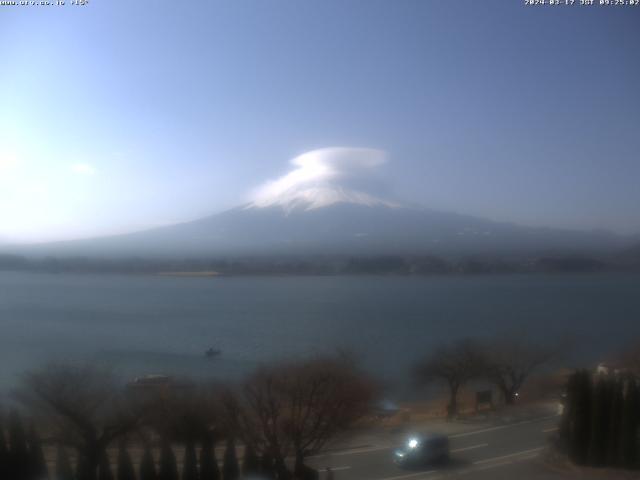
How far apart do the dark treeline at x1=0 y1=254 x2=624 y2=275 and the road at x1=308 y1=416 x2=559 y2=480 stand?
116cm

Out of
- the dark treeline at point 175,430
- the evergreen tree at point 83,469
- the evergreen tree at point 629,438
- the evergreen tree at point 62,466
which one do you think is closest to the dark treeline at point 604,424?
the evergreen tree at point 629,438

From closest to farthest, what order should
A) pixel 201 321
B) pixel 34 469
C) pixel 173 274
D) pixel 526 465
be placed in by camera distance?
pixel 34 469
pixel 526 465
pixel 201 321
pixel 173 274

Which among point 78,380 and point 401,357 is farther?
point 401,357

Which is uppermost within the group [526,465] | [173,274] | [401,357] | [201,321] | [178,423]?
[173,274]

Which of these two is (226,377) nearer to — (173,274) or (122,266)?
(173,274)

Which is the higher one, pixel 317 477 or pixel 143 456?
pixel 143 456

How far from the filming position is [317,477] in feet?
9.84

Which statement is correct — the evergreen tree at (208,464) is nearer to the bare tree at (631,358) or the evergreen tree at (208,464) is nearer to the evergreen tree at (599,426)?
the evergreen tree at (599,426)

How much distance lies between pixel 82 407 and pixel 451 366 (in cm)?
246

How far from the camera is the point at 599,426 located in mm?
3283

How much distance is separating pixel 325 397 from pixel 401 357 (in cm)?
64

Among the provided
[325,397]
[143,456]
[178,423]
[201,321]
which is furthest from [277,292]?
[143,456]

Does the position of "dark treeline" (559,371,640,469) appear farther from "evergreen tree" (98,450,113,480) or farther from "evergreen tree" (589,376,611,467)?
"evergreen tree" (98,450,113,480)

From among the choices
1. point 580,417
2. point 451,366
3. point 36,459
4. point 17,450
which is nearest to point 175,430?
point 36,459
